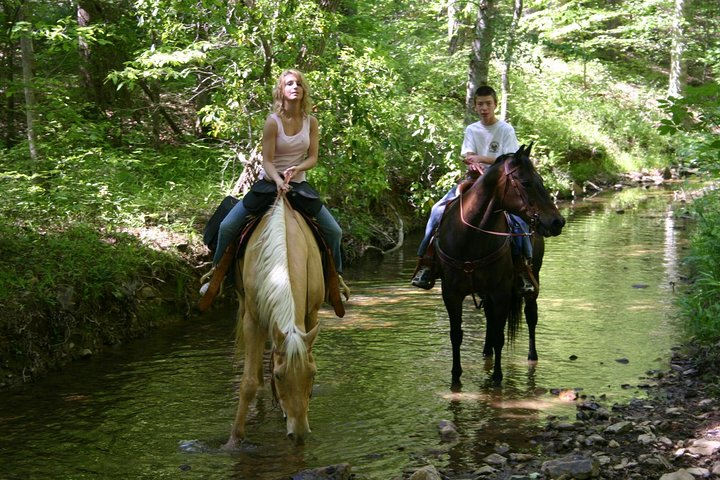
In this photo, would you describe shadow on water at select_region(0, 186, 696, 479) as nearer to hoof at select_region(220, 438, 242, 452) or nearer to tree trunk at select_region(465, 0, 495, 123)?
hoof at select_region(220, 438, 242, 452)

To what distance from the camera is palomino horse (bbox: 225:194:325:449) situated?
5039 mm

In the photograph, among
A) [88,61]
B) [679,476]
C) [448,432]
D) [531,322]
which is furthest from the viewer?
[88,61]

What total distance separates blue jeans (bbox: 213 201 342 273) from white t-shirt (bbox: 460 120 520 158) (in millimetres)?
2177

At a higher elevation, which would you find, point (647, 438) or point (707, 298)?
point (707, 298)

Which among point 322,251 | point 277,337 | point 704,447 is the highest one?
point 322,251

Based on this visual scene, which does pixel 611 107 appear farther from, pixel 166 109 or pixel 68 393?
pixel 68 393

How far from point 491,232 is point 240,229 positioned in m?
2.42

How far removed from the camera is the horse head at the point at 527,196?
22.7 feet

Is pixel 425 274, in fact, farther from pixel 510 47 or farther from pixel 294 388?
pixel 510 47

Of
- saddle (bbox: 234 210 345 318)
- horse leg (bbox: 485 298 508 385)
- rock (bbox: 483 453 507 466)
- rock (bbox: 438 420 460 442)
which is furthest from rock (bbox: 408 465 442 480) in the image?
horse leg (bbox: 485 298 508 385)

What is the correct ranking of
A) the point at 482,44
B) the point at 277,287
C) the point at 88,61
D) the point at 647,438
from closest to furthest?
the point at 277,287
the point at 647,438
the point at 88,61
the point at 482,44

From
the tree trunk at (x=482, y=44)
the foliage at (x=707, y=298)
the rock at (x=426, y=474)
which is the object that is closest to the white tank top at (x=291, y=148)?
the rock at (x=426, y=474)

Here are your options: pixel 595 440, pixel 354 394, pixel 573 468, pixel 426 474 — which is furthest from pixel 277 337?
pixel 595 440

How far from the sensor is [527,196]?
276 inches
